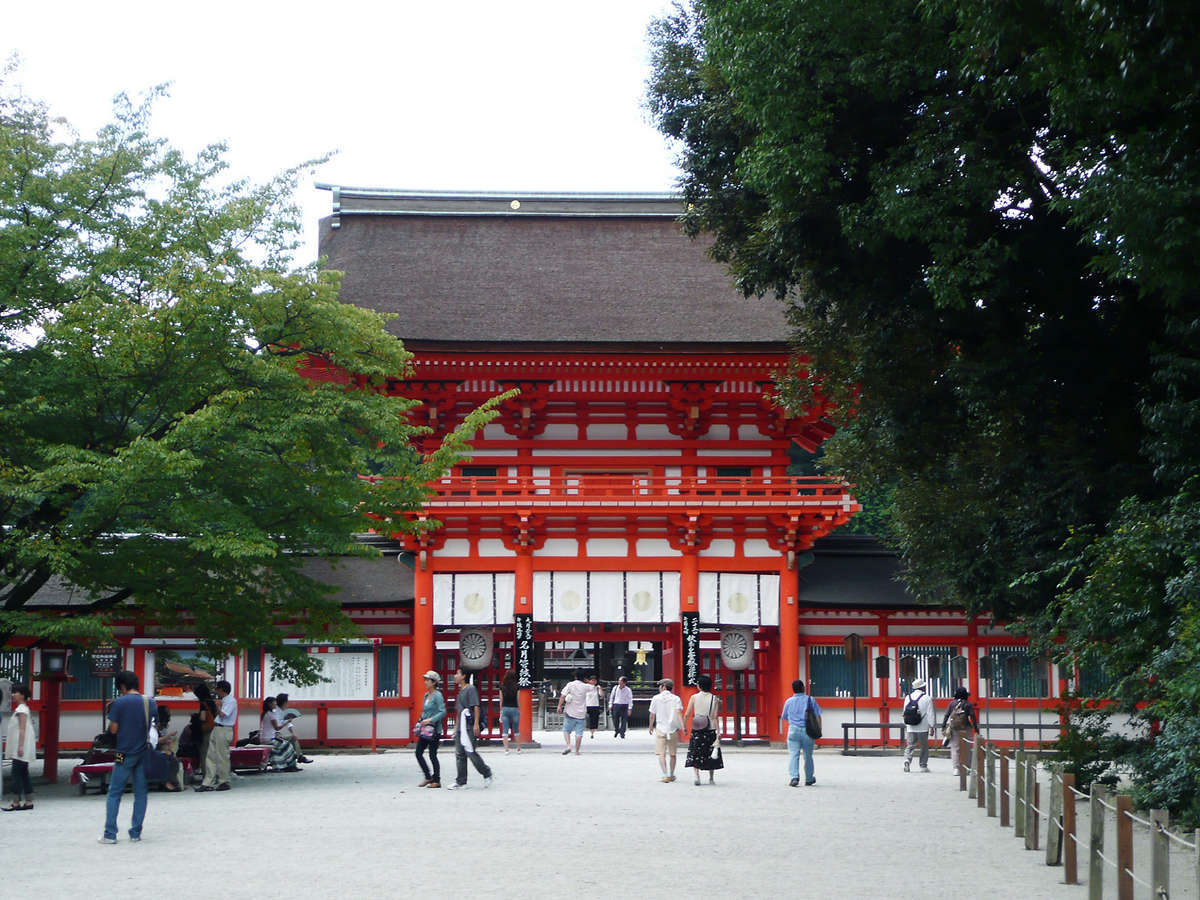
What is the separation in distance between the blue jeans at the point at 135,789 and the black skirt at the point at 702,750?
8.27 meters

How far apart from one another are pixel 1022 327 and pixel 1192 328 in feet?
11.7

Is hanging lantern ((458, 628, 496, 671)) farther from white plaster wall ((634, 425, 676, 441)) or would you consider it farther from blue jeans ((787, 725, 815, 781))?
blue jeans ((787, 725, 815, 781))

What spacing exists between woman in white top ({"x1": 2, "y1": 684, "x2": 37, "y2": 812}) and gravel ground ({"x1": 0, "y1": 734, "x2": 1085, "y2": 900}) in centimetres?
A: 25

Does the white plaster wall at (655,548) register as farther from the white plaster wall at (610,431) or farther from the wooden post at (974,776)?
the wooden post at (974,776)

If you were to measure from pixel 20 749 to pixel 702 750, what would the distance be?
8.70m

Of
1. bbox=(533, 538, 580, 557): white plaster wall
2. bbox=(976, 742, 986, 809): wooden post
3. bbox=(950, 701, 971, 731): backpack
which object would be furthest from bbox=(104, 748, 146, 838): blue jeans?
bbox=(533, 538, 580, 557): white plaster wall

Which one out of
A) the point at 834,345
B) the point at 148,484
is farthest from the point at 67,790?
the point at 834,345

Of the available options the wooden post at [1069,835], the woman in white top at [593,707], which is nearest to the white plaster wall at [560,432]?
the woman in white top at [593,707]

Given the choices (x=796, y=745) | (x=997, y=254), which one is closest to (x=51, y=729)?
(x=796, y=745)

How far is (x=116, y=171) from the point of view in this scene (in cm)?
1834

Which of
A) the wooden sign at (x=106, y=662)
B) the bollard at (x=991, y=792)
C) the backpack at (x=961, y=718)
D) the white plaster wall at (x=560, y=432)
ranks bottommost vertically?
the bollard at (x=991, y=792)

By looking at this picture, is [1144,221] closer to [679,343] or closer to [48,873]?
[48,873]

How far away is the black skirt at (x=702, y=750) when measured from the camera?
18.3 metres

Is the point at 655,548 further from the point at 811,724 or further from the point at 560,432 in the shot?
the point at 811,724
